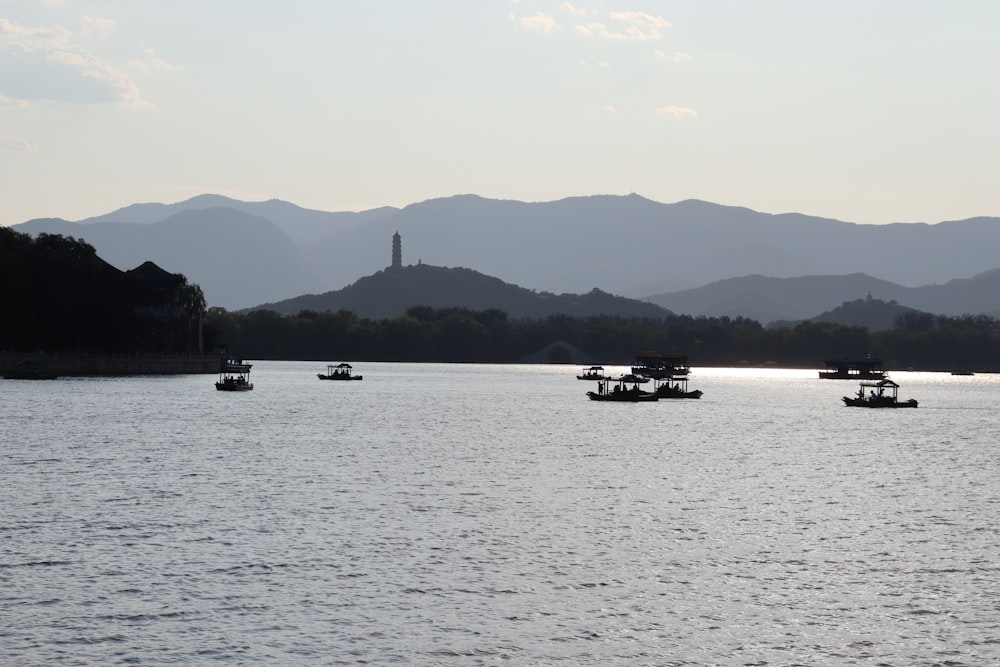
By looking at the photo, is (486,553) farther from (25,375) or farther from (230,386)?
(25,375)

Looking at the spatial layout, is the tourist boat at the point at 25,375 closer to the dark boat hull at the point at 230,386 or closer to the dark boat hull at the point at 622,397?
the dark boat hull at the point at 230,386

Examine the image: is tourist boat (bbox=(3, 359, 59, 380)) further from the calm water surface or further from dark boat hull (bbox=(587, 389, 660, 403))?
the calm water surface

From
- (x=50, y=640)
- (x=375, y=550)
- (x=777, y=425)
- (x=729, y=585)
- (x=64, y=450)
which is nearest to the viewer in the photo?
(x=50, y=640)

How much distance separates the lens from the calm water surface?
36.2m

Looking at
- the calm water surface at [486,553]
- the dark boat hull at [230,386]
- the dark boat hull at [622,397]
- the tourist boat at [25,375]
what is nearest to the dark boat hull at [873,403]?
the dark boat hull at [622,397]

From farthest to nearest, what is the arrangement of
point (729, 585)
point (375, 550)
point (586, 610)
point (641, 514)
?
1. point (641, 514)
2. point (375, 550)
3. point (729, 585)
4. point (586, 610)

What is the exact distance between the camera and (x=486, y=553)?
5031 centimetres

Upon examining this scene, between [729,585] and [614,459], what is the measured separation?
164 feet

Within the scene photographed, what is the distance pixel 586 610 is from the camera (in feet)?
132

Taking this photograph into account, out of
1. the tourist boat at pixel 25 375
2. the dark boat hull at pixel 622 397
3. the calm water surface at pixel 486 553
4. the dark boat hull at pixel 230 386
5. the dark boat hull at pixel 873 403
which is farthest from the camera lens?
the tourist boat at pixel 25 375

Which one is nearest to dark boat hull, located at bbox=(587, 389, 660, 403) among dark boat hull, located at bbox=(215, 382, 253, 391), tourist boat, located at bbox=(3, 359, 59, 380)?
dark boat hull, located at bbox=(215, 382, 253, 391)

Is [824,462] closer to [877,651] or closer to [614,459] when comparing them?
[614,459]

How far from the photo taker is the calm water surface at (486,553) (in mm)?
36250

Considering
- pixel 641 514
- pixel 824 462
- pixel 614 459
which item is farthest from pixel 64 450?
pixel 824 462
